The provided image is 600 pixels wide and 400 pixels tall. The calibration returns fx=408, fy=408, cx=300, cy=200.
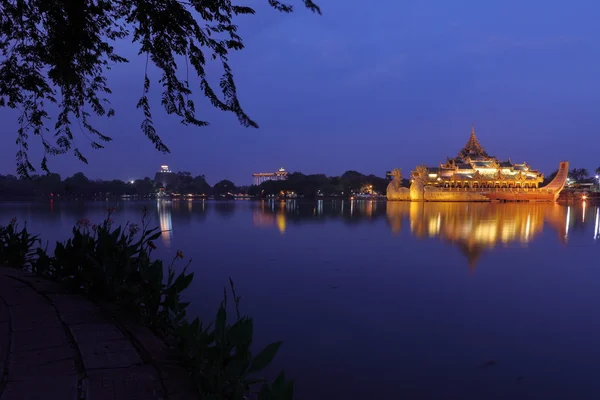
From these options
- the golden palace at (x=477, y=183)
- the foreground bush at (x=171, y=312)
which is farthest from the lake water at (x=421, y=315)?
the golden palace at (x=477, y=183)

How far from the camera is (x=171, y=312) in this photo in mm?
4785

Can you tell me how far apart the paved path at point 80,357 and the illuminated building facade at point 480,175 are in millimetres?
79329

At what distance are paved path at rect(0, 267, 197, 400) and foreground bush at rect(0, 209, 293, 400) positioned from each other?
0.20m

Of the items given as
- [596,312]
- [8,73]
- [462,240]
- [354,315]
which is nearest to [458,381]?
[354,315]

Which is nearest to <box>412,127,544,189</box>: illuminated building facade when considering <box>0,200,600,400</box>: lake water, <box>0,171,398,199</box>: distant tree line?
<box>0,171,398,199</box>: distant tree line

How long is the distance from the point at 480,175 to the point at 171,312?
86.9m

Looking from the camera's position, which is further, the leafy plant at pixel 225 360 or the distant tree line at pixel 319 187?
the distant tree line at pixel 319 187

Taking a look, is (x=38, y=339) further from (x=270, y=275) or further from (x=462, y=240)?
(x=462, y=240)

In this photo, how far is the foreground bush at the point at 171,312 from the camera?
2504mm

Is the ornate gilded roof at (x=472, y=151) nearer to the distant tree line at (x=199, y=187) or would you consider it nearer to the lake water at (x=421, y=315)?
the distant tree line at (x=199, y=187)

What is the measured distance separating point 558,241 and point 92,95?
15.2 meters

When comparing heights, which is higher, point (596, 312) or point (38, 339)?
point (38, 339)

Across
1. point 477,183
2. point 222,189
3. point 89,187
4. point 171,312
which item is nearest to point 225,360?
point 171,312

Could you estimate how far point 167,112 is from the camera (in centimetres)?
402
